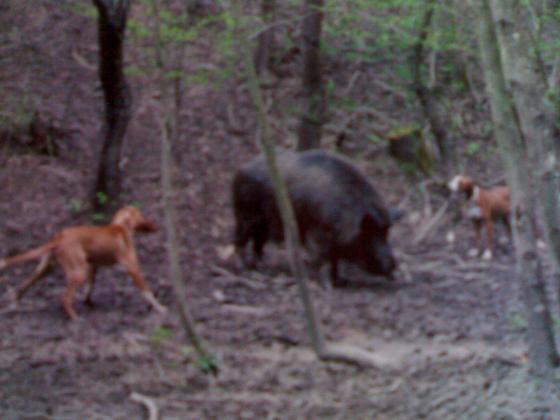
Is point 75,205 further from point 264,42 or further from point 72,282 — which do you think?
point 264,42

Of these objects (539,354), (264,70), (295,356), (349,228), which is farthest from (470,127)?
(539,354)

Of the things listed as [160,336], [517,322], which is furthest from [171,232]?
[517,322]

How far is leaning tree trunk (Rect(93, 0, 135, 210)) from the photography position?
1116cm

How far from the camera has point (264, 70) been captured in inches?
791

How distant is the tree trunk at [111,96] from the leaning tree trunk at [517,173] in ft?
19.9

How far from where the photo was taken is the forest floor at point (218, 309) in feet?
23.3

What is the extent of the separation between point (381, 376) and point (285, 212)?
1752mm

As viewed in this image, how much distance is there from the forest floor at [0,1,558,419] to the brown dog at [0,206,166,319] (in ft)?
0.89

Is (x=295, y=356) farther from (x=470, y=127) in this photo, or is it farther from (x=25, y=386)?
(x=470, y=127)

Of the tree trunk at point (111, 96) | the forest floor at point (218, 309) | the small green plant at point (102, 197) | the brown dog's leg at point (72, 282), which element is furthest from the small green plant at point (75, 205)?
the brown dog's leg at point (72, 282)

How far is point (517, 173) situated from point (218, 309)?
5094 mm

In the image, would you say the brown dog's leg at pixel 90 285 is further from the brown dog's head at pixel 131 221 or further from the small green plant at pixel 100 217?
the small green plant at pixel 100 217

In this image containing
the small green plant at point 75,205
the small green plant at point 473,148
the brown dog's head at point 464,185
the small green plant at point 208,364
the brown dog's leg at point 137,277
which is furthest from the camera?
the small green plant at point 473,148

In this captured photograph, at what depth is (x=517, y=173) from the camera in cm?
618
